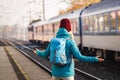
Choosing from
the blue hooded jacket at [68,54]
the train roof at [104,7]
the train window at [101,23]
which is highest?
the train roof at [104,7]

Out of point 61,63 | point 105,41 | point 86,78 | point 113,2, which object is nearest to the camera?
point 61,63

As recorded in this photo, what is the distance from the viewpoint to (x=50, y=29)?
36969mm

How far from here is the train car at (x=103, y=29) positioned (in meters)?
16.6

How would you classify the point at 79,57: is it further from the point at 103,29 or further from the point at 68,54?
the point at 103,29

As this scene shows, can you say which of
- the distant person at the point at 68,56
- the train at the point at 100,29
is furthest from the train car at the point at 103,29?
the distant person at the point at 68,56

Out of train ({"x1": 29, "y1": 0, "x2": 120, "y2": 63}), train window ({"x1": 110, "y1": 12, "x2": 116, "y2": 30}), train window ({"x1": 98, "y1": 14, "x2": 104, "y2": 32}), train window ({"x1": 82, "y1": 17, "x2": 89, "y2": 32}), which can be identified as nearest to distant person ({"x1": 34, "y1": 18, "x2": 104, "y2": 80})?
train ({"x1": 29, "y1": 0, "x2": 120, "y2": 63})

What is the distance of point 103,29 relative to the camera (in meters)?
18.8

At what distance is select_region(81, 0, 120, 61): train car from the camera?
54.6 ft

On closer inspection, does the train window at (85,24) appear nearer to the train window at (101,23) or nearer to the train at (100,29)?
the train at (100,29)

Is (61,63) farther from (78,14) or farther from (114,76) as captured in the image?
(78,14)

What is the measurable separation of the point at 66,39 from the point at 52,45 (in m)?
0.26

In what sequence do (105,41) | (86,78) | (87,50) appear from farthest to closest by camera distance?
1. (87,50)
2. (105,41)
3. (86,78)

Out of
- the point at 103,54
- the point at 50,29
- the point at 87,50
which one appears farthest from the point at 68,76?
the point at 50,29

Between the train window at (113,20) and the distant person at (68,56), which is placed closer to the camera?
the distant person at (68,56)
